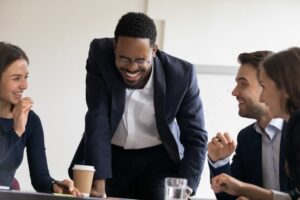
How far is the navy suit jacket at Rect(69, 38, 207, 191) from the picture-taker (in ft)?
7.06

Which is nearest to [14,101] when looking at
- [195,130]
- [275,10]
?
[195,130]

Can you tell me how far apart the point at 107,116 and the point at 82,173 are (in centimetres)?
40

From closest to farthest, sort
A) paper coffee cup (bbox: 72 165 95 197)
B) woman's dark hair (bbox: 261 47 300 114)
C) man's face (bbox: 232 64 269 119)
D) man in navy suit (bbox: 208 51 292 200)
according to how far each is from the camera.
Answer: woman's dark hair (bbox: 261 47 300 114) < paper coffee cup (bbox: 72 165 95 197) < man in navy suit (bbox: 208 51 292 200) < man's face (bbox: 232 64 269 119)

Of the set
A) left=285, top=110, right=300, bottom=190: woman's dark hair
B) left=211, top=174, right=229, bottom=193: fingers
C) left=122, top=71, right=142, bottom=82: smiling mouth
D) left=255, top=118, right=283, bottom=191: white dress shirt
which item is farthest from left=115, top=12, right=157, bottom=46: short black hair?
left=285, top=110, right=300, bottom=190: woman's dark hair

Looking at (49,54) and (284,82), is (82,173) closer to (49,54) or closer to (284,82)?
(284,82)

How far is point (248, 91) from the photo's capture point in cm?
236

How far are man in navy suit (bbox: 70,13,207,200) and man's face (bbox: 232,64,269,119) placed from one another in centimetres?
20

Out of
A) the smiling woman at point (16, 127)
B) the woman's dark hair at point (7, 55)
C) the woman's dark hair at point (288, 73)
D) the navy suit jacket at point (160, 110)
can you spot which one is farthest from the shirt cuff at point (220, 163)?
the woman's dark hair at point (7, 55)

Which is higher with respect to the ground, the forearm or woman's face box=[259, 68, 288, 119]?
woman's face box=[259, 68, 288, 119]

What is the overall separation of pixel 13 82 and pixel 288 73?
1.25 meters

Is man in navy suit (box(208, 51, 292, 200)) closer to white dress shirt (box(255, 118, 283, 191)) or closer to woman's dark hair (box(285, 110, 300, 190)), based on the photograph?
white dress shirt (box(255, 118, 283, 191))

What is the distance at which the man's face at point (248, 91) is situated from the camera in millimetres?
2326

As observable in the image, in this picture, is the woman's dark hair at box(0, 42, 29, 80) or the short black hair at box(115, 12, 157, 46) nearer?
the short black hair at box(115, 12, 157, 46)

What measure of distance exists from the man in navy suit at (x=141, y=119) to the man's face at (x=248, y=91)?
199mm
